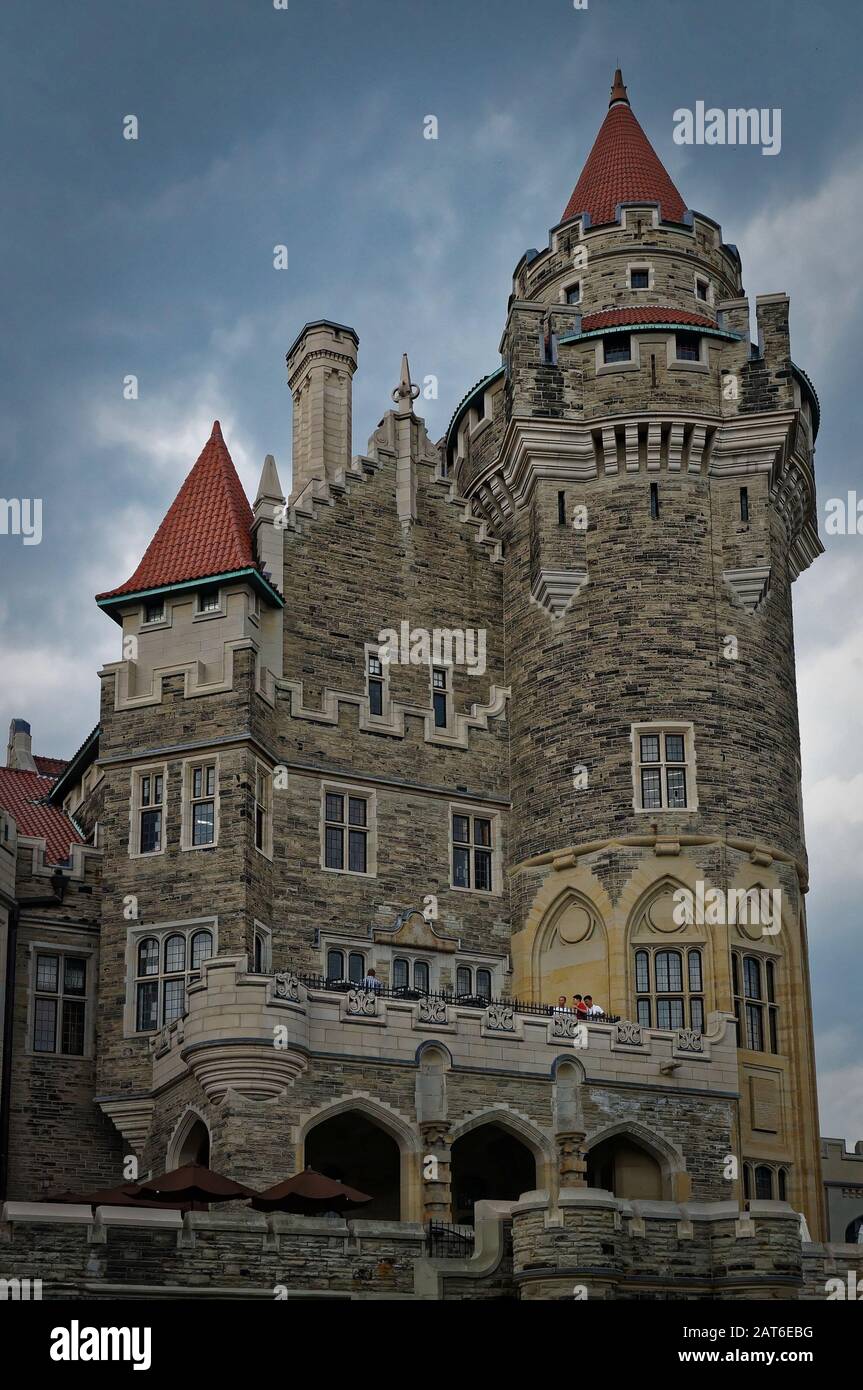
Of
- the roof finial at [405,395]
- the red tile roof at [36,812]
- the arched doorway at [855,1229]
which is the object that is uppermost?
the roof finial at [405,395]

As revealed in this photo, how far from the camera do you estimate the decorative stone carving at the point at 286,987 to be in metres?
36.5

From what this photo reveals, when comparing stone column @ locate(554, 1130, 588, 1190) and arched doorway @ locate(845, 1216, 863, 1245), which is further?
arched doorway @ locate(845, 1216, 863, 1245)

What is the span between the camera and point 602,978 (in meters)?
42.4

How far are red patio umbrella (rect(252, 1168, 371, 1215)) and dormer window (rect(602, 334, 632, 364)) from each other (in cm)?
2086

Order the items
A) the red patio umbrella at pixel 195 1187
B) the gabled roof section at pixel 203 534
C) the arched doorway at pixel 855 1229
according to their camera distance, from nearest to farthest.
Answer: the red patio umbrella at pixel 195 1187
the gabled roof section at pixel 203 534
the arched doorway at pixel 855 1229

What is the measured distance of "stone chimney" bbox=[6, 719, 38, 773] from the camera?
52844 mm

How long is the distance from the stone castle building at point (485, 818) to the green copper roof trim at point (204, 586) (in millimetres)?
106

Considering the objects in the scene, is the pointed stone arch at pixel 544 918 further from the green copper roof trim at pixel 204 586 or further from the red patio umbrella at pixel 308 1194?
the red patio umbrella at pixel 308 1194

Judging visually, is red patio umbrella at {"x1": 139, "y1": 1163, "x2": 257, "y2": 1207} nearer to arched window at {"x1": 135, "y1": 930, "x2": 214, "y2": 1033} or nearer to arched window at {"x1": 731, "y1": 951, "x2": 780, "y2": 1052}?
arched window at {"x1": 135, "y1": 930, "x2": 214, "y2": 1033}

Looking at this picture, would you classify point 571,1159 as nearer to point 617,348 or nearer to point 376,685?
point 376,685

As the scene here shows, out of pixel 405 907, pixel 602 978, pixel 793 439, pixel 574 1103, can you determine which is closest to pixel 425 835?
pixel 405 907

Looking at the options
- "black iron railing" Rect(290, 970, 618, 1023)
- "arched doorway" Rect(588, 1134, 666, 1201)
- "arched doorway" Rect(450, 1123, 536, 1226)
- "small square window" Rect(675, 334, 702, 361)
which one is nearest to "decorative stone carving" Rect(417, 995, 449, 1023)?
"black iron railing" Rect(290, 970, 618, 1023)

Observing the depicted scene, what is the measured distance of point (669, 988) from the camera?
42.1 meters

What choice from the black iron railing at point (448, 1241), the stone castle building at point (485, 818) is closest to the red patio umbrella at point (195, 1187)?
A: the stone castle building at point (485, 818)
